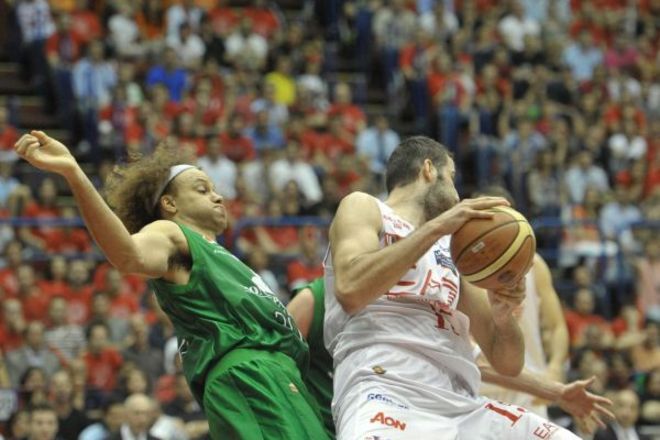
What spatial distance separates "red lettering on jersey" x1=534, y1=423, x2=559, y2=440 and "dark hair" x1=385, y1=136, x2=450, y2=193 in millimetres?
1231

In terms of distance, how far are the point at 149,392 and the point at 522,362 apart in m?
6.07

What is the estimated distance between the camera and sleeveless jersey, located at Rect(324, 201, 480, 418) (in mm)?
5707

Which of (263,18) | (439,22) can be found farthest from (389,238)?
(439,22)

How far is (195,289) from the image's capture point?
231 inches

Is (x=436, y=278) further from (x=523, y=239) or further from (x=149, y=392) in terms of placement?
(x=149, y=392)

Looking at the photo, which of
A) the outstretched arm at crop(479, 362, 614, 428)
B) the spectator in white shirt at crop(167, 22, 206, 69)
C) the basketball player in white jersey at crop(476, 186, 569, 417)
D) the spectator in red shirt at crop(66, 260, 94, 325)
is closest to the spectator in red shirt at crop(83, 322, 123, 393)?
the spectator in red shirt at crop(66, 260, 94, 325)

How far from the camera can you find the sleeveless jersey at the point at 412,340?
5.71 m

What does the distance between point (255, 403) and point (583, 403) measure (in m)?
1.63

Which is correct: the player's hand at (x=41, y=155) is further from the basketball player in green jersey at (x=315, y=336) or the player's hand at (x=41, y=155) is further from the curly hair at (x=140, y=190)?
the basketball player in green jersey at (x=315, y=336)

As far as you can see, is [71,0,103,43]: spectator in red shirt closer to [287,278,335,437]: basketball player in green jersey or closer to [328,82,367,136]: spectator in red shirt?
[328,82,367,136]: spectator in red shirt

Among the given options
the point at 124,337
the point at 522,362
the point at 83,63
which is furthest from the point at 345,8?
the point at 522,362

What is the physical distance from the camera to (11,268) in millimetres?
13469

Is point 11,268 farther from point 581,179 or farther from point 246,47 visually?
point 581,179

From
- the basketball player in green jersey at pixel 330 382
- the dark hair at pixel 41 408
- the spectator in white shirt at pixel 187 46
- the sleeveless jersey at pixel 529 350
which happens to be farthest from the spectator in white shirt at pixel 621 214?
the basketball player in green jersey at pixel 330 382
